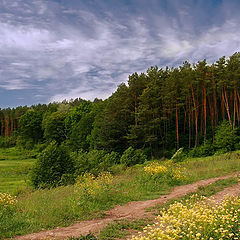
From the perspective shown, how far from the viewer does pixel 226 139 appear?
96.1ft

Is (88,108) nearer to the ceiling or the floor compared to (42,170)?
nearer to the ceiling

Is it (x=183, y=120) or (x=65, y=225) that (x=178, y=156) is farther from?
(x=65, y=225)

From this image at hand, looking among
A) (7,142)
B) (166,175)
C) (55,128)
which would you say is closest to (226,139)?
(166,175)

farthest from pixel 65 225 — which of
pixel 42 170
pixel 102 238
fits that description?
pixel 42 170

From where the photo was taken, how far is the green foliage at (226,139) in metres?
29.1

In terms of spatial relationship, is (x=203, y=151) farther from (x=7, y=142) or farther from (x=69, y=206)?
(x=7, y=142)

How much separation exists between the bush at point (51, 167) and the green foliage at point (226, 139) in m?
19.1

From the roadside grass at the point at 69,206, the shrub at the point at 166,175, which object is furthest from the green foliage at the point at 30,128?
the roadside grass at the point at 69,206

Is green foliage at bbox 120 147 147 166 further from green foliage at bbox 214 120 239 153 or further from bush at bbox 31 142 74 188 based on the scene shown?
green foliage at bbox 214 120 239 153

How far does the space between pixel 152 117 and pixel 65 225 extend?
2909 cm

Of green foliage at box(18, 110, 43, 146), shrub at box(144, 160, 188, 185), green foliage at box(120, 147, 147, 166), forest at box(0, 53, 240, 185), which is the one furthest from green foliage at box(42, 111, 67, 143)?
shrub at box(144, 160, 188, 185)

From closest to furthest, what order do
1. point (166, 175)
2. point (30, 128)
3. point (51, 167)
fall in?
point (166, 175) → point (51, 167) → point (30, 128)

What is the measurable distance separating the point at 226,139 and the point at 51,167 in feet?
70.1

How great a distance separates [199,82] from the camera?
32094 mm
